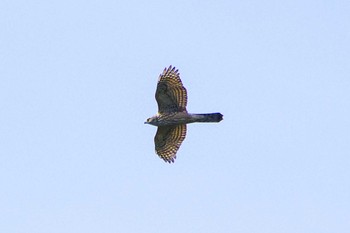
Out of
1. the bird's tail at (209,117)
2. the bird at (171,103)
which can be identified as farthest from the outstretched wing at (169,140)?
the bird's tail at (209,117)

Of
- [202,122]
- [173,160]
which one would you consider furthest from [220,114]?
[173,160]

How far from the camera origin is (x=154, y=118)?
159 ft

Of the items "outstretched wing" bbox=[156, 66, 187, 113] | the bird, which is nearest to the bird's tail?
the bird

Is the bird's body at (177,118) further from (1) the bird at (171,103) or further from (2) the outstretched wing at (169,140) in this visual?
(2) the outstretched wing at (169,140)

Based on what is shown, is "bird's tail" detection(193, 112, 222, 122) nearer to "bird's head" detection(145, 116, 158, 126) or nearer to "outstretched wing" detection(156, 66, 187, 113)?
"outstretched wing" detection(156, 66, 187, 113)

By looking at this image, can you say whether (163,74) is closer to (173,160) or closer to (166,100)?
(166,100)

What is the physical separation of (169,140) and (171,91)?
112 inches

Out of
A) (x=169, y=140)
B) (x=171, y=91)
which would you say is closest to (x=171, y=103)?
(x=171, y=91)

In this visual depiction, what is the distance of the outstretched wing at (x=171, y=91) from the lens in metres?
47.9

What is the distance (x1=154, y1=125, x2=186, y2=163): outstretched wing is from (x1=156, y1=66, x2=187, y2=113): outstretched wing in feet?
4.92

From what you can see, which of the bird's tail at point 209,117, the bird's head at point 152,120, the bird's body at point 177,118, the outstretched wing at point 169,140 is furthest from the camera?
the outstretched wing at point 169,140

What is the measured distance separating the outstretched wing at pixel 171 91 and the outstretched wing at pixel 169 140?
1.50 meters

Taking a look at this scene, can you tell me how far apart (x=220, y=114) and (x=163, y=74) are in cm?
351

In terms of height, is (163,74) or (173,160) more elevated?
(163,74)
